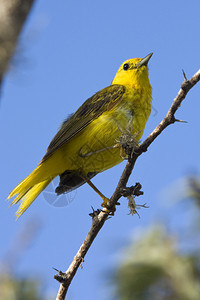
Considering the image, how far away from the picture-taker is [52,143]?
5.66 metres

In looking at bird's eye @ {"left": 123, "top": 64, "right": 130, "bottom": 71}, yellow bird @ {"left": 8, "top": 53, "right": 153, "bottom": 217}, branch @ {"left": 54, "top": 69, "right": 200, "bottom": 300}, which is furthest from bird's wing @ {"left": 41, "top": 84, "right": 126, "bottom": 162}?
branch @ {"left": 54, "top": 69, "right": 200, "bottom": 300}

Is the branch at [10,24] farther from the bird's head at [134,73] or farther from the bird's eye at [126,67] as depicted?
the bird's eye at [126,67]

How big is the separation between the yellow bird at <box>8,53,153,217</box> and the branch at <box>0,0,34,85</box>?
3046mm

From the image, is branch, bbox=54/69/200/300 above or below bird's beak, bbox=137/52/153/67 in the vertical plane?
below

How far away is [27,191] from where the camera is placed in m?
5.42

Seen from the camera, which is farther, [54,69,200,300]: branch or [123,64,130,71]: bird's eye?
[123,64,130,71]: bird's eye

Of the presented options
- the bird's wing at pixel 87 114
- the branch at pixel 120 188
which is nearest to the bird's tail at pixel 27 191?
the bird's wing at pixel 87 114

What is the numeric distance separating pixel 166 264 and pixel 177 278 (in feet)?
0.54

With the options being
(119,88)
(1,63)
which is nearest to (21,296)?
(1,63)

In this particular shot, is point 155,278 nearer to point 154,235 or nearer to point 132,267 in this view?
point 132,267

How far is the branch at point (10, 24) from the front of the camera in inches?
80.3

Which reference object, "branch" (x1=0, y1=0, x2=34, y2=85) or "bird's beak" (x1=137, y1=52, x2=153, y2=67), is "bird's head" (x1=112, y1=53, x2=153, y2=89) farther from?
"branch" (x1=0, y1=0, x2=34, y2=85)

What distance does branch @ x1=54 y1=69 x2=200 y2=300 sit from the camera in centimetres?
322

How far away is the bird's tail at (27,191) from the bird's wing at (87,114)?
229 millimetres
